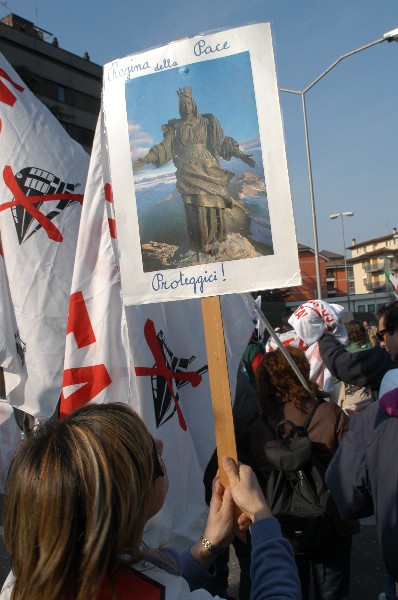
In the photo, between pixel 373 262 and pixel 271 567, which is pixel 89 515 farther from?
pixel 373 262

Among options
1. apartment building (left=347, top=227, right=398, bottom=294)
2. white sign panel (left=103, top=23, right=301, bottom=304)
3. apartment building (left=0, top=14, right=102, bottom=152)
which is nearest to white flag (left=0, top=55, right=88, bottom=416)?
white sign panel (left=103, top=23, right=301, bottom=304)

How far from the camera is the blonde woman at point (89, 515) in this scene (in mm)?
1126

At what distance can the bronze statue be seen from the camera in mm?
1995

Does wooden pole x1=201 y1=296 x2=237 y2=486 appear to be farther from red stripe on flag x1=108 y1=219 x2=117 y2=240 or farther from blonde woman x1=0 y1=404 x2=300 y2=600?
red stripe on flag x1=108 y1=219 x2=117 y2=240

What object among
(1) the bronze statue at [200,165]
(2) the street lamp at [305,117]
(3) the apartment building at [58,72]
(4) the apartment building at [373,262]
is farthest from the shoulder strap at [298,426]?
(4) the apartment building at [373,262]

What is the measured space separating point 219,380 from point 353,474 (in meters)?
0.64

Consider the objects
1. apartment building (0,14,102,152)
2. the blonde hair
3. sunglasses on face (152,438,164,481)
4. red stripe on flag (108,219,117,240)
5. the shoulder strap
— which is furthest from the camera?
apartment building (0,14,102,152)

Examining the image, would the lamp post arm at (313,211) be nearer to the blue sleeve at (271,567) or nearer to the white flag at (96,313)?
the white flag at (96,313)

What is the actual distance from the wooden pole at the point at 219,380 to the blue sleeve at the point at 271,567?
0.36 meters

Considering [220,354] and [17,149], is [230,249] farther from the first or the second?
[17,149]

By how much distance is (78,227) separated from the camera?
10.5 feet

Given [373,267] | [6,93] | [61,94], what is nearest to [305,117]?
[6,93]

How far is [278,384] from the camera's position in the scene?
9.75ft

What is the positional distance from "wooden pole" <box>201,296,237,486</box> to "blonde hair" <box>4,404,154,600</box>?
1.97ft
